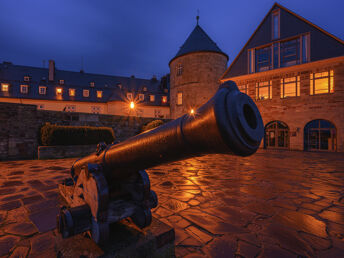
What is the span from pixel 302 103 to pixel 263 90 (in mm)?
2991

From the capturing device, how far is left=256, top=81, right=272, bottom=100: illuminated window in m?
14.7

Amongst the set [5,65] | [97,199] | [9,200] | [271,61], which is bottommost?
[9,200]

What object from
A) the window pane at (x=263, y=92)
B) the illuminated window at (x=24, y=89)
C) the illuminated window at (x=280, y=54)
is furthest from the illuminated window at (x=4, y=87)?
the window pane at (x=263, y=92)

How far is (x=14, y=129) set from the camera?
8422 mm

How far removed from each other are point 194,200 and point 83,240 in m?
2.02

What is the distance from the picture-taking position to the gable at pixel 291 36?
12.2m

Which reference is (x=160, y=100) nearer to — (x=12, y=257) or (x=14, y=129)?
(x=14, y=129)

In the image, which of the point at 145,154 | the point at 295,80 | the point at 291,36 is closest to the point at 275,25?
the point at 291,36

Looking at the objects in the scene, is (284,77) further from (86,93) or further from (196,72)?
(86,93)

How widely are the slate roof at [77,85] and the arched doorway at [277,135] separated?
1939cm

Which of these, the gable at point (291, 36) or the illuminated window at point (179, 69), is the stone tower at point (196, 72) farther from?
the gable at point (291, 36)

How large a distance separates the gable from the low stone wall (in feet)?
43.8

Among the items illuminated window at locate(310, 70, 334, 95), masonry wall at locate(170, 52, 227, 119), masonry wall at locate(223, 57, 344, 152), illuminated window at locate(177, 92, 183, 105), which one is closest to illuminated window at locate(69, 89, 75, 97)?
illuminated window at locate(177, 92, 183, 105)

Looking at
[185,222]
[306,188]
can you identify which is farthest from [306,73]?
[185,222]
